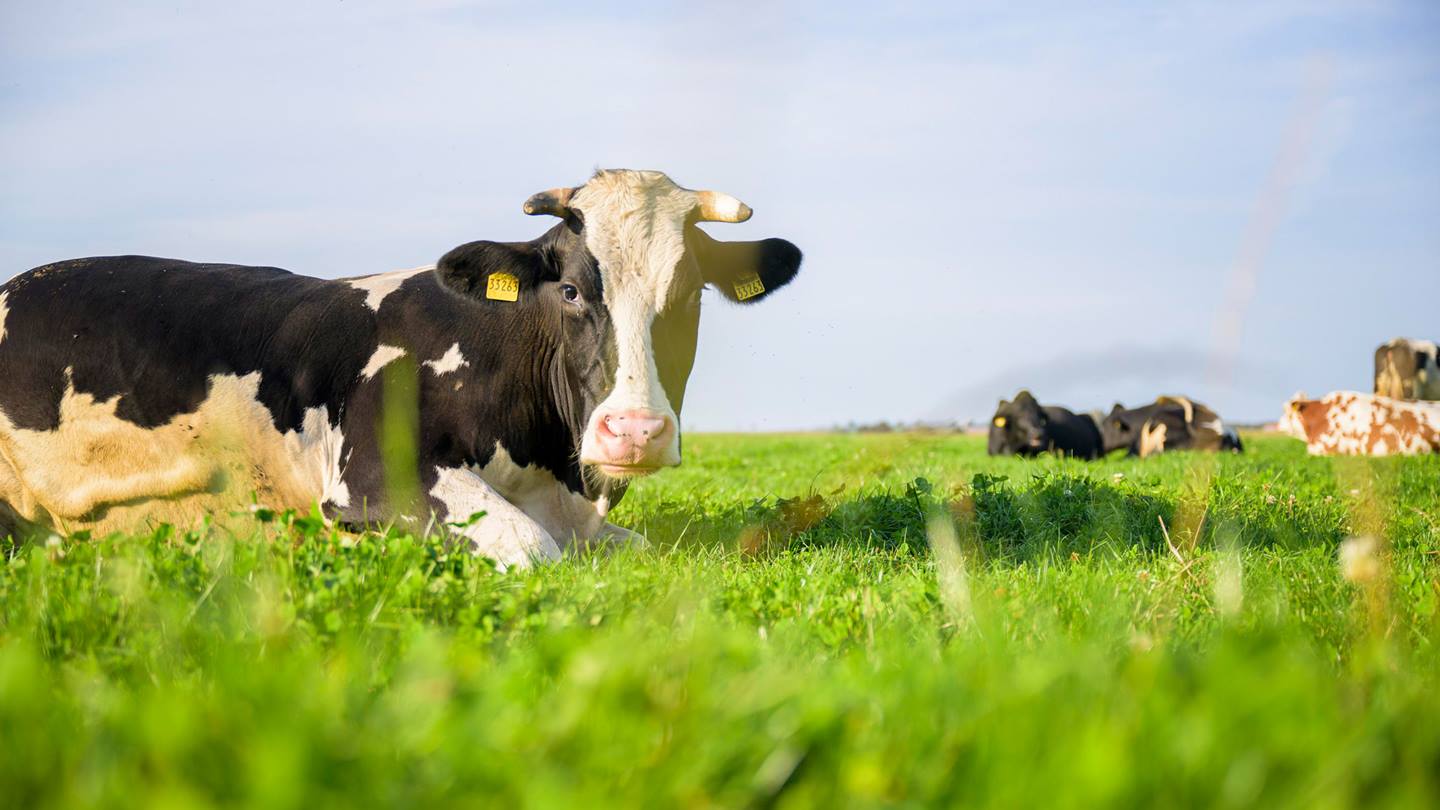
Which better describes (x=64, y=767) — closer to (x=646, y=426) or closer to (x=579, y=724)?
(x=579, y=724)

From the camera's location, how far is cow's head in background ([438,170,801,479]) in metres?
6.11

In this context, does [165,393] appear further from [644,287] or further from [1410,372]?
[1410,372]

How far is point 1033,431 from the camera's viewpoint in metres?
25.1

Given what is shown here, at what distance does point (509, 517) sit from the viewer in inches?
253

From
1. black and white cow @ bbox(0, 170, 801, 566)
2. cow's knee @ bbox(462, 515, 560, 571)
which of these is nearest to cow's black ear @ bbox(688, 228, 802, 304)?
black and white cow @ bbox(0, 170, 801, 566)

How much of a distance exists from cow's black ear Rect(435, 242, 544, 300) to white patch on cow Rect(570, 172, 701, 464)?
479 millimetres

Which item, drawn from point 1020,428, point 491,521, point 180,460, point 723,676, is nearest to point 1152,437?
point 1020,428

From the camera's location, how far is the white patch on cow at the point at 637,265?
619cm

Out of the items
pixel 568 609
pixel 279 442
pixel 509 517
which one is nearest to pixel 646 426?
pixel 509 517

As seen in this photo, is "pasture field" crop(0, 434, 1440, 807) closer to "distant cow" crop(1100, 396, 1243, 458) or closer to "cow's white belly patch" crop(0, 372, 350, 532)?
"cow's white belly patch" crop(0, 372, 350, 532)

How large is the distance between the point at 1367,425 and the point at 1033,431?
20.8ft

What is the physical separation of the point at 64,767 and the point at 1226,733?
223 centimetres

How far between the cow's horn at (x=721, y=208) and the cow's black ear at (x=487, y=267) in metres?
1.05

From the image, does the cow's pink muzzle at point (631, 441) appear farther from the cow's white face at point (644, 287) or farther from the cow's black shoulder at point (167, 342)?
the cow's black shoulder at point (167, 342)
